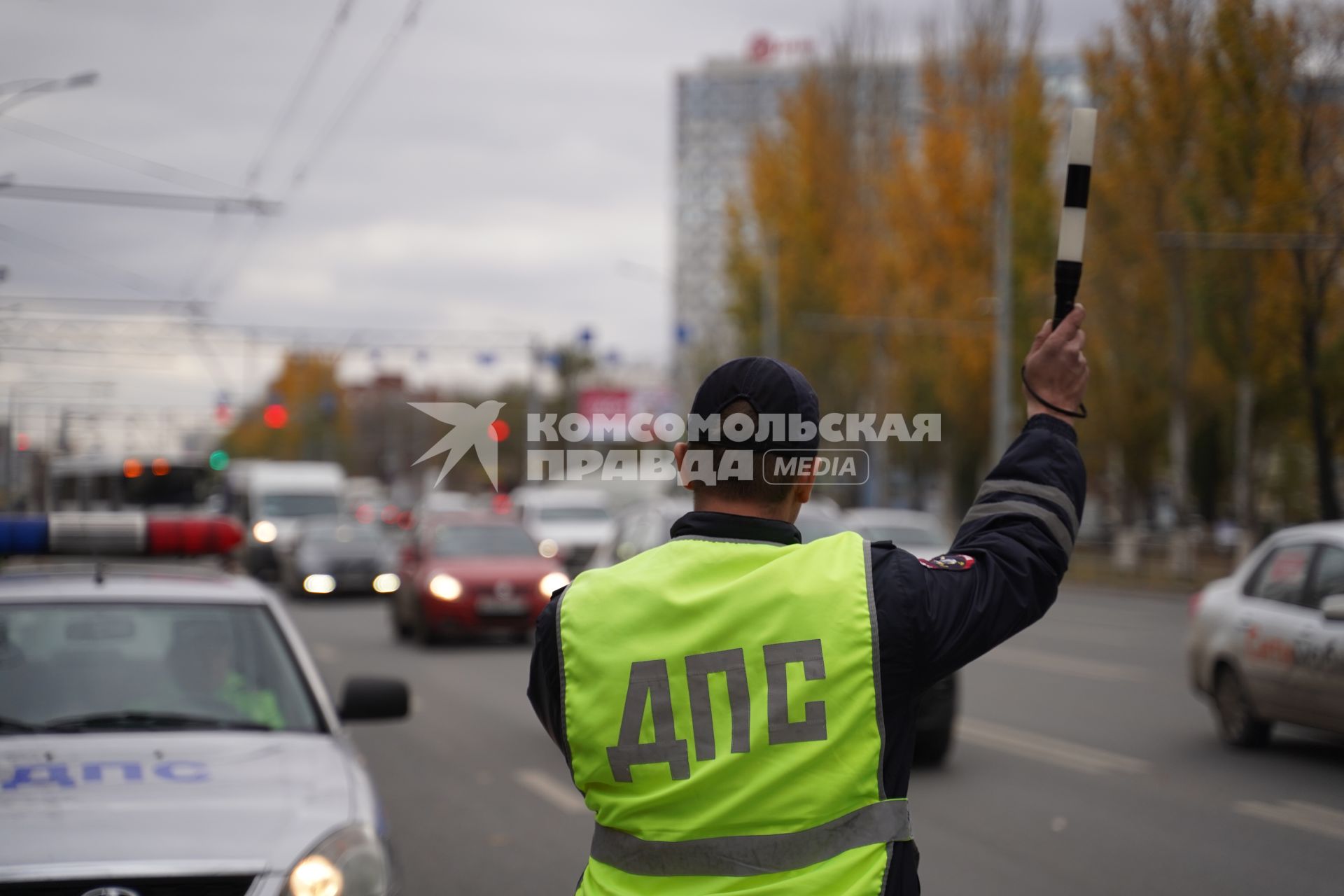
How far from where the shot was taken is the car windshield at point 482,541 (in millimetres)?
19578

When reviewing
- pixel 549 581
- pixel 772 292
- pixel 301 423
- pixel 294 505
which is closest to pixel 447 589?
pixel 549 581

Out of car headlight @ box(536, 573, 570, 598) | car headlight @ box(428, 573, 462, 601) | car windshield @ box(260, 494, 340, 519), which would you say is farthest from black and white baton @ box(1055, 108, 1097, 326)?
car windshield @ box(260, 494, 340, 519)

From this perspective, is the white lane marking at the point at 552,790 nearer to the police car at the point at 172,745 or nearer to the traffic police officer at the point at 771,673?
the police car at the point at 172,745

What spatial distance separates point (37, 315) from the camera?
30.8 m

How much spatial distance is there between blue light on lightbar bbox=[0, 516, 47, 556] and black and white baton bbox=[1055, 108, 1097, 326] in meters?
5.85

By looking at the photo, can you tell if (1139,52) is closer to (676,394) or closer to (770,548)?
(770,548)

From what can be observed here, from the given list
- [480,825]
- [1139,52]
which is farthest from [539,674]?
[1139,52]

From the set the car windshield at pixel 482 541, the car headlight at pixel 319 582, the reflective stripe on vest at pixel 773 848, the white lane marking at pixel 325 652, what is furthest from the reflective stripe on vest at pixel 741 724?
the car headlight at pixel 319 582

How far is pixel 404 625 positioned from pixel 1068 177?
1829 centimetres

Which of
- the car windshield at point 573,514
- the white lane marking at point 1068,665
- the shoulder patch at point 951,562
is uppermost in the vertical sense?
the shoulder patch at point 951,562

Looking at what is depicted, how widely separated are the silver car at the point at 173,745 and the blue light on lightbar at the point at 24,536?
756 millimetres

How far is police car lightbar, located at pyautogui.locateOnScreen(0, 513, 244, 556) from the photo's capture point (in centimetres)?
710

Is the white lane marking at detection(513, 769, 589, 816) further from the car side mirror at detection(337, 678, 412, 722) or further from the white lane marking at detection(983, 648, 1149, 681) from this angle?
the white lane marking at detection(983, 648, 1149, 681)

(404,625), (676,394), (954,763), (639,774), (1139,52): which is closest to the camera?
(639,774)
